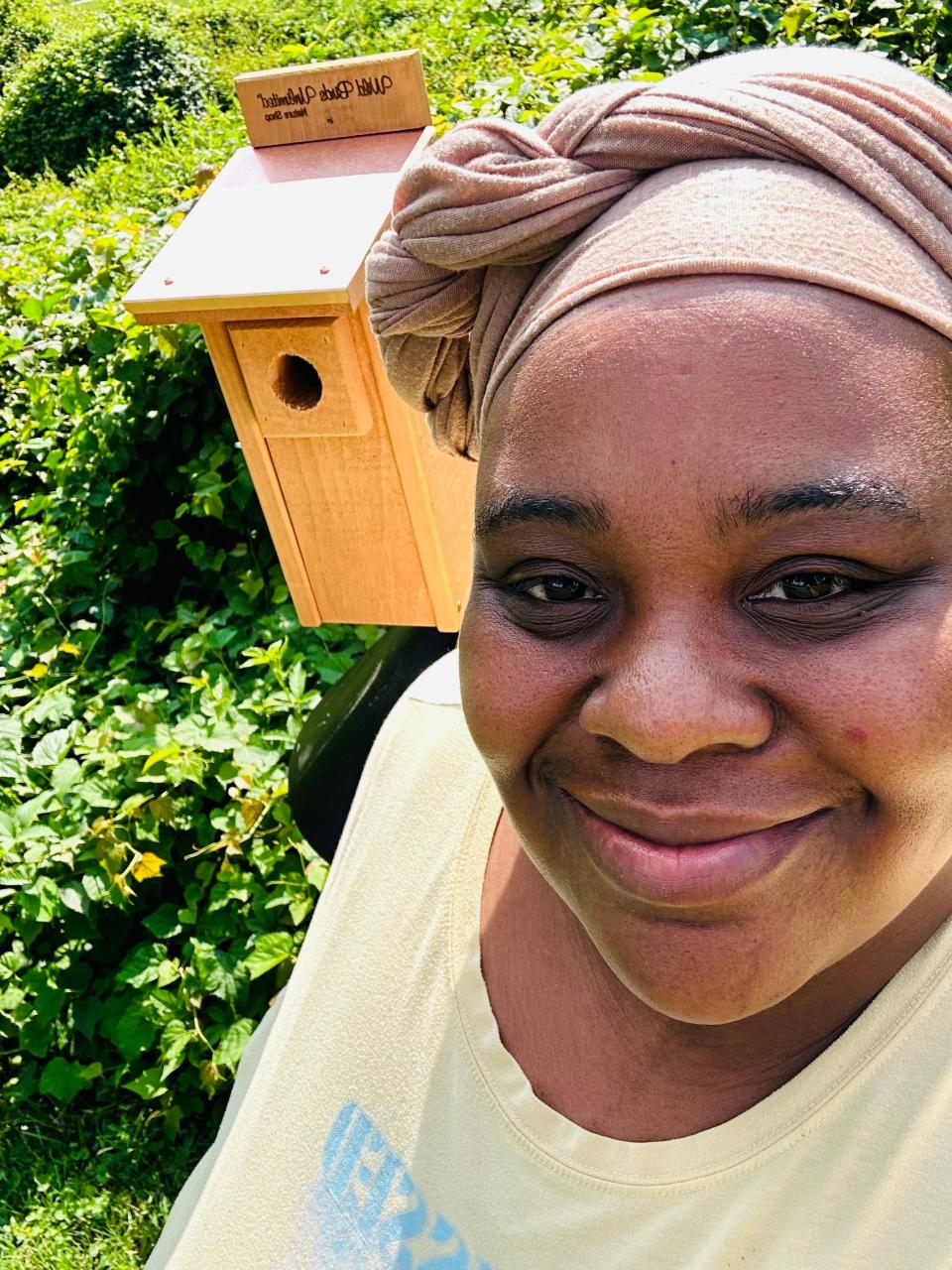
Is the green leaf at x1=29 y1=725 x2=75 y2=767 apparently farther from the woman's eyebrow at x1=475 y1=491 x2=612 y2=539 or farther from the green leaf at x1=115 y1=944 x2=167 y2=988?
the woman's eyebrow at x1=475 y1=491 x2=612 y2=539

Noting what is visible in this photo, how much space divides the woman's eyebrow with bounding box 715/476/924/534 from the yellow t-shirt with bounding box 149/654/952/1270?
48 cm

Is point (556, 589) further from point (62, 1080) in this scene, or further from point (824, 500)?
point (62, 1080)

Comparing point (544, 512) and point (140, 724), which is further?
point (140, 724)

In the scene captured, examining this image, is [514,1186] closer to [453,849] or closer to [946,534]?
[453,849]

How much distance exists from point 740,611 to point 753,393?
0.19 meters

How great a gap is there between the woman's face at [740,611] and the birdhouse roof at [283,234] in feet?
4.55

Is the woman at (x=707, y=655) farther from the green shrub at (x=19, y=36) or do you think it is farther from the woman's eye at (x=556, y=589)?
the green shrub at (x=19, y=36)

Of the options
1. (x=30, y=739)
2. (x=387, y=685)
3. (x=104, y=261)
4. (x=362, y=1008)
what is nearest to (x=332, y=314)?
(x=387, y=685)

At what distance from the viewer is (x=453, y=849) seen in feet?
5.30

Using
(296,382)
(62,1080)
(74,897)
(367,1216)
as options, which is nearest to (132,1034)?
(62,1080)

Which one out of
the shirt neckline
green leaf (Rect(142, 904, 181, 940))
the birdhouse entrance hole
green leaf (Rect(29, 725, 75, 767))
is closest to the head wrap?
the shirt neckline

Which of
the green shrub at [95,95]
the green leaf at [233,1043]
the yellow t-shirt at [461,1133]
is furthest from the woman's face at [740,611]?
the green shrub at [95,95]

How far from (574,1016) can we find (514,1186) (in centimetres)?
20

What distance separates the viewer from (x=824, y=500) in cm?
96
